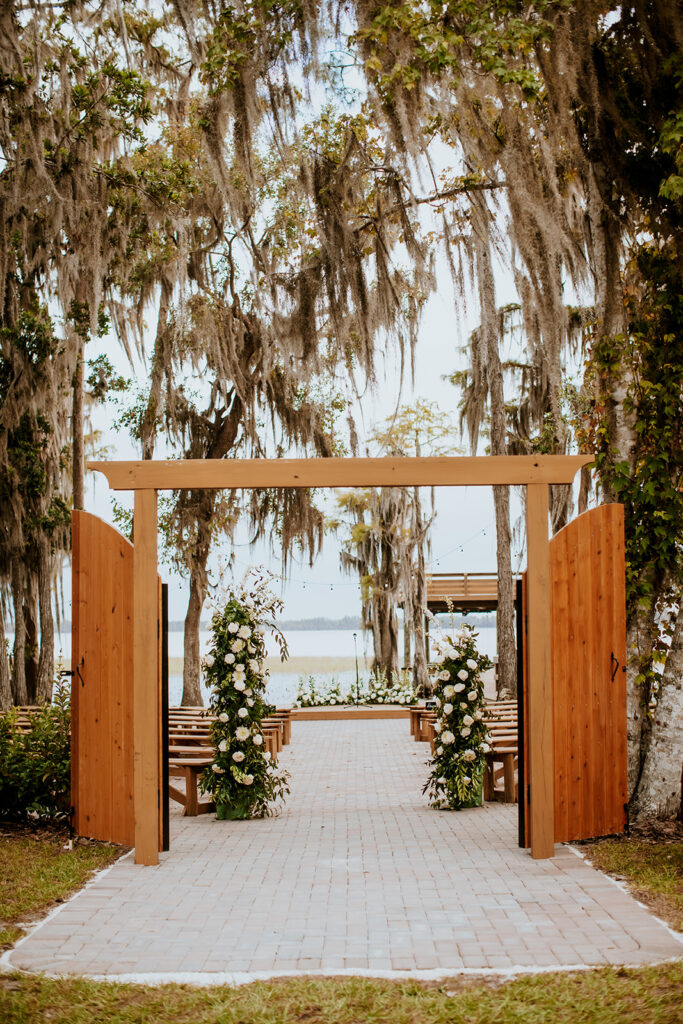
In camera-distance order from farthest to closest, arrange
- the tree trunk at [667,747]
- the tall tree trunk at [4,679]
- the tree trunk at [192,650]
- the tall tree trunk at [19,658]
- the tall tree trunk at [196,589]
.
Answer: the tree trunk at [192,650] → the tall tree trunk at [196,589] → the tall tree trunk at [19,658] → the tall tree trunk at [4,679] → the tree trunk at [667,747]

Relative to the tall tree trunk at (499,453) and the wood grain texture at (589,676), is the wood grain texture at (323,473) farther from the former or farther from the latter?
the tall tree trunk at (499,453)

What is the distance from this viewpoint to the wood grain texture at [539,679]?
5.85 metres

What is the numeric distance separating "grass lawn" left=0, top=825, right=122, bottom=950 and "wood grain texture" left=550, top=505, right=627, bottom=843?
290 cm

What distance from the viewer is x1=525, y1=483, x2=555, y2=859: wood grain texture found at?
5.85 meters

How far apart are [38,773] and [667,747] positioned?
14.2 ft

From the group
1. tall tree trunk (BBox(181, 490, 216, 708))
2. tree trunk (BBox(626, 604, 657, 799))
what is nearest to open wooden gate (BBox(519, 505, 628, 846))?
tree trunk (BBox(626, 604, 657, 799))

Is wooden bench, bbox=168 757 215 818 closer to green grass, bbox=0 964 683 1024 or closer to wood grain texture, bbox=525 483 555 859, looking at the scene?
wood grain texture, bbox=525 483 555 859

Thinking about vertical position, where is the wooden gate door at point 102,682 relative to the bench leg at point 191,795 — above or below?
above

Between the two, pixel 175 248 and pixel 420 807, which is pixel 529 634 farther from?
pixel 175 248

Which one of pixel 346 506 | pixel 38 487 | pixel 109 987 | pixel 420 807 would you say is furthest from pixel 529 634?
pixel 346 506

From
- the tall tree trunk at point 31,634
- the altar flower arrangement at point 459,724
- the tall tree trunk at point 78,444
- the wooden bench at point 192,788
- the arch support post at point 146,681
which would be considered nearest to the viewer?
the arch support post at point 146,681

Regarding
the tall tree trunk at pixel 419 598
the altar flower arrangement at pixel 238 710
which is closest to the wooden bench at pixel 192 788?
the altar flower arrangement at pixel 238 710

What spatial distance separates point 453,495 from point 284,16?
10.1 metres

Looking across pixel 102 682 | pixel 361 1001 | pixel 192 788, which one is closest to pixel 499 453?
pixel 192 788
